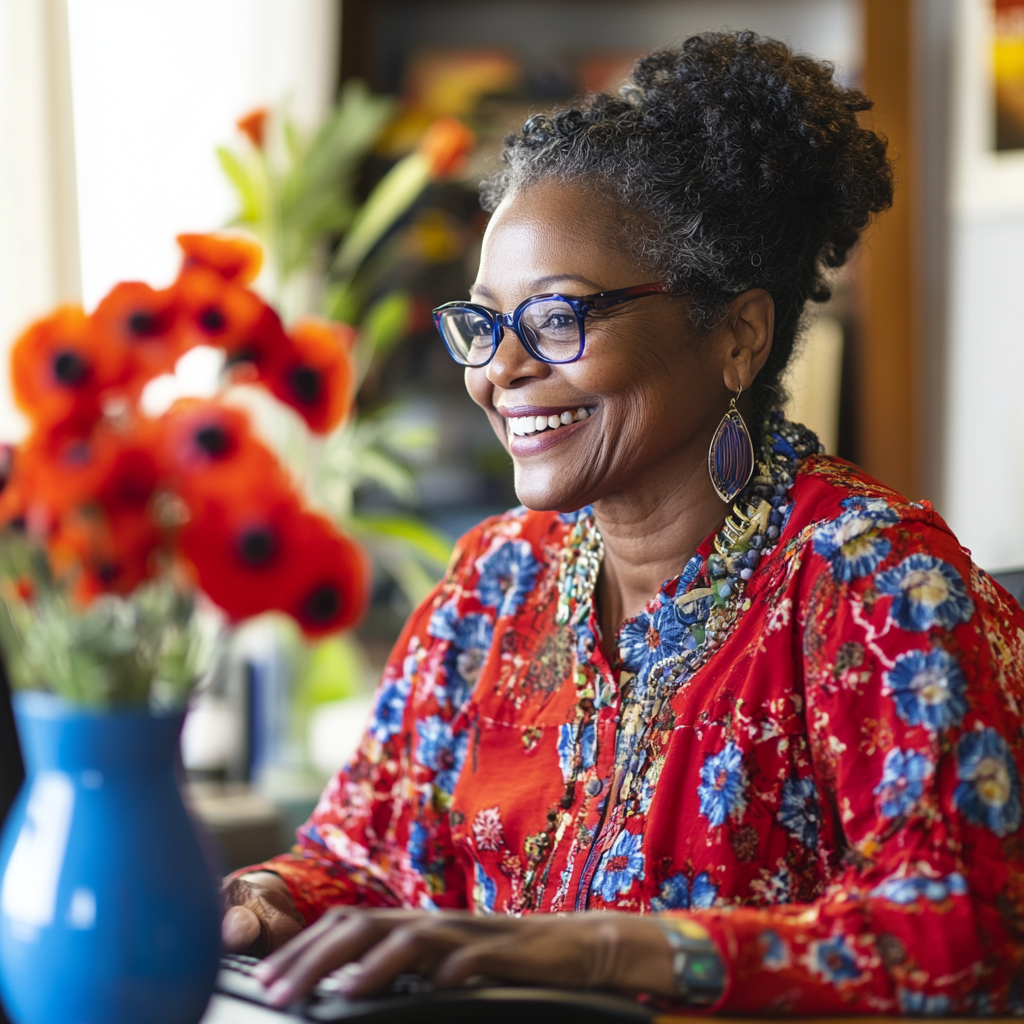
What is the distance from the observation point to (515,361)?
1305 millimetres

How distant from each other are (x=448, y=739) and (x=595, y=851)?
0.26 meters

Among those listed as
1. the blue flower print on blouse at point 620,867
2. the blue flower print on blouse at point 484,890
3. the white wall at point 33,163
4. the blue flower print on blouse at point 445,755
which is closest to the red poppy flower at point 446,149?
the white wall at point 33,163

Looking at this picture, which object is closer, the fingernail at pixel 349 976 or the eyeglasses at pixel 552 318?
the fingernail at pixel 349 976

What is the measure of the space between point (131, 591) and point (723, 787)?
65cm

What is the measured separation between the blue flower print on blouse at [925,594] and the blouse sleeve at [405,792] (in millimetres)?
556

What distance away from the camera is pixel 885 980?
34.8 inches

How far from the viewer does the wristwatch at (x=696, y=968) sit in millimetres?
857

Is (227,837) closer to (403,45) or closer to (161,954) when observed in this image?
(161,954)

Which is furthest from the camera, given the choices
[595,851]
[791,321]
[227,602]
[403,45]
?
[403,45]

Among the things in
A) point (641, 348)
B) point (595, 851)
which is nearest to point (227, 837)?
point (595, 851)

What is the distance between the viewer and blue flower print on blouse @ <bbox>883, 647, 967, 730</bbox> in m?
0.97

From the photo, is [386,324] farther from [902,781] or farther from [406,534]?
[902,781]

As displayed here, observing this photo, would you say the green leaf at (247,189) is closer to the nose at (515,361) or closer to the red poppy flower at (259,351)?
the nose at (515,361)

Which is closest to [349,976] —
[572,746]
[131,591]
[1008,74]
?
[131,591]
